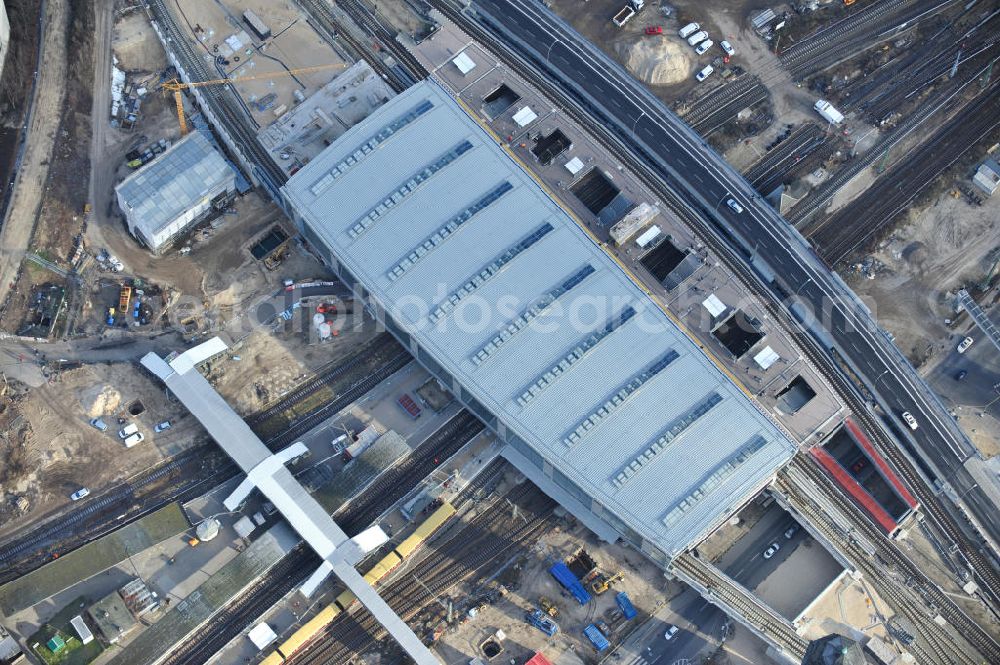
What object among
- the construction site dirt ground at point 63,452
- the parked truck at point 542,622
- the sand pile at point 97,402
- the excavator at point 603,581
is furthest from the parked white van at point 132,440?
the excavator at point 603,581

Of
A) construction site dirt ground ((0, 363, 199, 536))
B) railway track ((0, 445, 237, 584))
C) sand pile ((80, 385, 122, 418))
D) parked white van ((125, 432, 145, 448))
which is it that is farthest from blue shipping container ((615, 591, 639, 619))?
sand pile ((80, 385, 122, 418))

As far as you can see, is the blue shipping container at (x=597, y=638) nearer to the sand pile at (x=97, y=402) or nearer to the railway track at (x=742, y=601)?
the railway track at (x=742, y=601)

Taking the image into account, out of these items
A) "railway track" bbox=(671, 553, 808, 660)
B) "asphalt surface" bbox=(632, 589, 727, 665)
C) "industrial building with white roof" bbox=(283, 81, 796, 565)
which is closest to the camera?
"industrial building with white roof" bbox=(283, 81, 796, 565)

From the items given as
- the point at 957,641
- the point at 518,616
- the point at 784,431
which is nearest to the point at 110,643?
the point at 518,616

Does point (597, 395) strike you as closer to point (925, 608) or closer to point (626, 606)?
point (626, 606)

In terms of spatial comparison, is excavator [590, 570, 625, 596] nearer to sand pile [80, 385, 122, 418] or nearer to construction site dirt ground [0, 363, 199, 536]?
construction site dirt ground [0, 363, 199, 536]

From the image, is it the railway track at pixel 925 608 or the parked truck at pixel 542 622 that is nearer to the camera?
the parked truck at pixel 542 622
